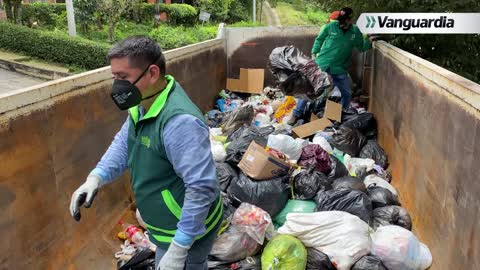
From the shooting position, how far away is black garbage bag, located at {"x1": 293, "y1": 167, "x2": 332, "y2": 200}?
358 centimetres

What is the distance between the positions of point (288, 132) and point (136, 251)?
268 cm

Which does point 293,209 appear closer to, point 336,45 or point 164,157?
point 164,157

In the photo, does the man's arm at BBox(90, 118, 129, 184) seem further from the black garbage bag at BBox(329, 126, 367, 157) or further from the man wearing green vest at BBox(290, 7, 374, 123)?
the man wearing green vest at BBox(290, 7, 374, 123)

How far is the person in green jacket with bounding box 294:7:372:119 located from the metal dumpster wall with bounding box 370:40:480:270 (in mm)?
1238

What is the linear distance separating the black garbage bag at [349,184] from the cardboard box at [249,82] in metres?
4.10

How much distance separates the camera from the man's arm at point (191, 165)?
1.47 m

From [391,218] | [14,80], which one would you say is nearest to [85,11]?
[14,80]

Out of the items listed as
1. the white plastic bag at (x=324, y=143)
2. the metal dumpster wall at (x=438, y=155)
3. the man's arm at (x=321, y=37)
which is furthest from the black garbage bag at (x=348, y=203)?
the man's arm at (x=321, y=37)

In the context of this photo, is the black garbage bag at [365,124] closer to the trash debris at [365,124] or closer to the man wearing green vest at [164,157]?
the trash debris at [365,124]

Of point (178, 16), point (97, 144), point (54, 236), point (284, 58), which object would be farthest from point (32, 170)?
point (178, 16)

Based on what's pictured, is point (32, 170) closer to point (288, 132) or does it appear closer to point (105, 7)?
point (288, 132)

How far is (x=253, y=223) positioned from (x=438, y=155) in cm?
139

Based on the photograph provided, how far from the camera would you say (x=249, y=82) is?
769 centimetres

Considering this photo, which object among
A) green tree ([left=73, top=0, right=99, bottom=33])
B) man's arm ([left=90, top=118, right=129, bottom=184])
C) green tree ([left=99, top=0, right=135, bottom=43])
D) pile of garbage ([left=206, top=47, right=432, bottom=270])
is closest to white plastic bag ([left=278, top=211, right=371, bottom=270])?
pile of garbage ([left=206, top=47, right=432, bottom=270])
